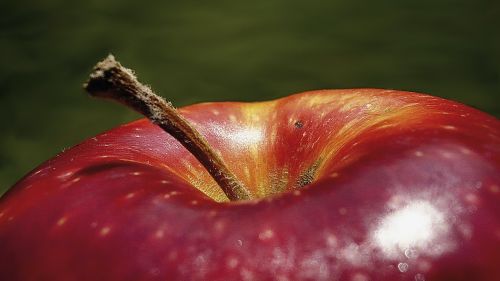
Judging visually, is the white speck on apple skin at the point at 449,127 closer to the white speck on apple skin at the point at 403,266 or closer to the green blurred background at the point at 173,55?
the white speck on apple skin at the point at 403,266

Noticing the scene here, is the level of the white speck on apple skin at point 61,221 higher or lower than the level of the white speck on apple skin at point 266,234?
lower

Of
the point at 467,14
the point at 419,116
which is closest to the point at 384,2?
the point at 467,14

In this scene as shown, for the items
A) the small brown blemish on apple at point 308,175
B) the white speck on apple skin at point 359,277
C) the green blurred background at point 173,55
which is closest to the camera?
the white speck on apple skin at point 359,277

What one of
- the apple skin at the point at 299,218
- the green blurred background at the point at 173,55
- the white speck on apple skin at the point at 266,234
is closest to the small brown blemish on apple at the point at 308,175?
the apple skin at the point at 299,218

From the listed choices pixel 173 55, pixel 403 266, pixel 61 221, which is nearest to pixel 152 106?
pixel 61 221

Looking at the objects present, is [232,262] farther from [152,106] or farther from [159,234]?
[152,106]

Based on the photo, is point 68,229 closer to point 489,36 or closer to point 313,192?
point 313,192

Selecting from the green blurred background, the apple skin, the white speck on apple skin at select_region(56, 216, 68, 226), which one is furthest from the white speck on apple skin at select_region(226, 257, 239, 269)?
the green blurred background
